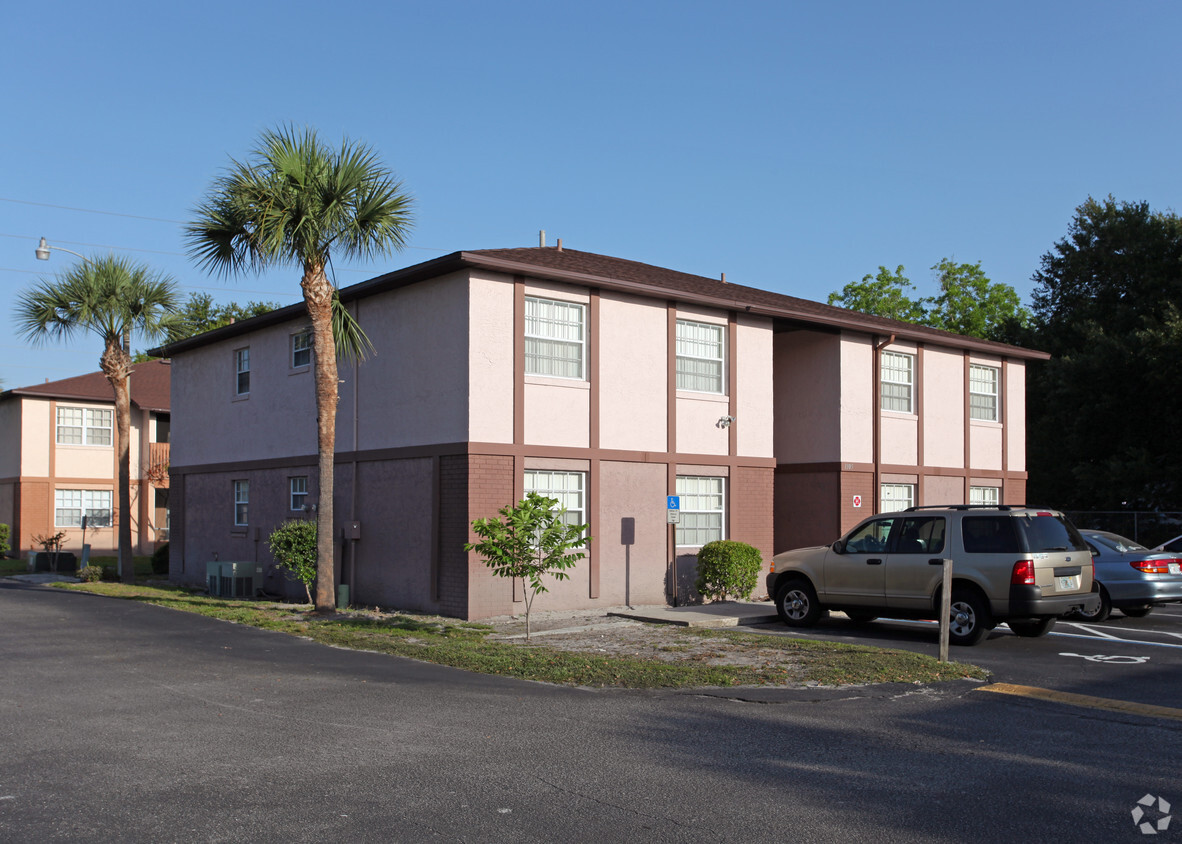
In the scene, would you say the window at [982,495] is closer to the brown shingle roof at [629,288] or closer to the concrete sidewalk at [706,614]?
the brown shingle roof at [629,288]

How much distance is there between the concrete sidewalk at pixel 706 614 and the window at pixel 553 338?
14.0ft

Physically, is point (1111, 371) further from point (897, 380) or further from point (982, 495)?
point (897, 380)

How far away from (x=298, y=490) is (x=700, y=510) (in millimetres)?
8318

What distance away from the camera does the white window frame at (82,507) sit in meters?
39.3

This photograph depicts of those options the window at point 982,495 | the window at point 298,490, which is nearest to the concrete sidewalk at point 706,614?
the window at point 298,490

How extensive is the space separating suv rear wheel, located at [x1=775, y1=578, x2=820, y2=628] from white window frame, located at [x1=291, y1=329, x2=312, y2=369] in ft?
36.1

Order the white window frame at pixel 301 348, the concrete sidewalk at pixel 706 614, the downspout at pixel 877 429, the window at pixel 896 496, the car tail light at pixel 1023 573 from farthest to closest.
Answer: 1. the window at pixel 896 496
2. the downspout at pixel 877 429
3. the white window frame at pixel 301 348
4. the concrete sidewalk at pixel 706 614
5. the car tail light at pixel 1023 573

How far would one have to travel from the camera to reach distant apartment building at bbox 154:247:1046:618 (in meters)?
17.5

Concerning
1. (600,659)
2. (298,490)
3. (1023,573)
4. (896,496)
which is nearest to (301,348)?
(298,490)

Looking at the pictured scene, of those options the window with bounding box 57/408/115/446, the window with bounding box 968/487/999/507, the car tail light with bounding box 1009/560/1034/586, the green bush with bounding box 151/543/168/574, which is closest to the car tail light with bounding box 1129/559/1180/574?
the car tail light with bounding box 1009/560/1034/586

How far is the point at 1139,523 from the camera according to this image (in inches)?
1254

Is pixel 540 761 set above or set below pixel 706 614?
above

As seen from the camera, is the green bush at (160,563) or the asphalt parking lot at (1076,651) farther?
the green bush at (160,563)

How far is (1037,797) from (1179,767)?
157 cm
